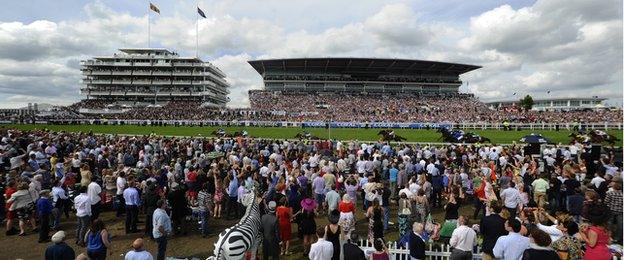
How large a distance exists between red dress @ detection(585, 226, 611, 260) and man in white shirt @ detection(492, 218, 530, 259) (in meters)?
0.79

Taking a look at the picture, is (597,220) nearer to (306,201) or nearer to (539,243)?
(539,243)

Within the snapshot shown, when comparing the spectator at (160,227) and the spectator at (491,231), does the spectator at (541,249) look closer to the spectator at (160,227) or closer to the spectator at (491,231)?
the spectator at (491,231)

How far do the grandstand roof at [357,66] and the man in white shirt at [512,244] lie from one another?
84.5 meters

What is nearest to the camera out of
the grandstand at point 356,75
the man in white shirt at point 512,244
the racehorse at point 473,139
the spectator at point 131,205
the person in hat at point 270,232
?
the man in white shirt at point 512,244

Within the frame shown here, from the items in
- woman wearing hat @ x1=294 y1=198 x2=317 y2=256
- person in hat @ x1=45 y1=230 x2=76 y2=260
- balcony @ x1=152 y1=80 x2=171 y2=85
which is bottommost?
woman wearing hat @ x1=294 y1=198 x2=317 y2=256

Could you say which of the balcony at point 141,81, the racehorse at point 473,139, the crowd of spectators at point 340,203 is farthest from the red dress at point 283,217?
the balcony at point 141,81

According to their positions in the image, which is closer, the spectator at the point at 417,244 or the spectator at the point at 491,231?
the spectator at the point at 417,244

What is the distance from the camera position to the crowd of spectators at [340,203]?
6566 mm

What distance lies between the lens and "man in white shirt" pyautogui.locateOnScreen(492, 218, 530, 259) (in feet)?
19.6

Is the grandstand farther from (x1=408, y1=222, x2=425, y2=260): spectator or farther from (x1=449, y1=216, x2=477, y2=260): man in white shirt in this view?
(x1=449, y1=216, x2=477, y2=260): man in white shirt

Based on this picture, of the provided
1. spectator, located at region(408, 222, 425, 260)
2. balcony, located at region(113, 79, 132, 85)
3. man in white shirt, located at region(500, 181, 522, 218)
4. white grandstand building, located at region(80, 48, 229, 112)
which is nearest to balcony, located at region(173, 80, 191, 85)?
white grandstand building, located at region(80, 48, 229, 112)

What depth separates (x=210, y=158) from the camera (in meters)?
18.6

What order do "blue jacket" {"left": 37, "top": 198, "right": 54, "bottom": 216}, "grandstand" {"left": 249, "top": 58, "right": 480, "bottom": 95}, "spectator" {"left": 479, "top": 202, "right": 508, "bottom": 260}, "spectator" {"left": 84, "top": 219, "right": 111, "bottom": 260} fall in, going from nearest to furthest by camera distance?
"spectator" {"left": 479, "top": 202, "right": 508, "bottom": 260} → "spectator" {"left": 84, "top": 219, "right": 111, "bottom": 260} → "blue jacket" {"left": 37, "top": 198, "right": 54, "bottom": 216} → "grandstand" {"left": 249, "top": 58, "right": 480, "bottom": 95}

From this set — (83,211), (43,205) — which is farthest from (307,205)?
(43,205)
